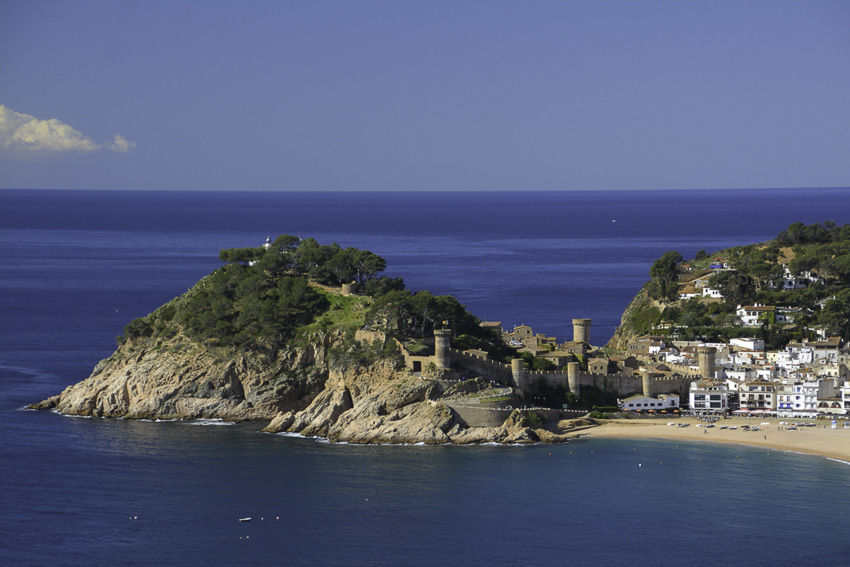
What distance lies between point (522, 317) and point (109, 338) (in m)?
37.7

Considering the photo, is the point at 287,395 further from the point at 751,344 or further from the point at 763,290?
the point at 763,290

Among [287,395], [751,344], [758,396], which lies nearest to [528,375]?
[758,396]

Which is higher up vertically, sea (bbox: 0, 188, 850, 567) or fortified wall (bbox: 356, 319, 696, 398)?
fortified wall (bbox: 356, 319, 696, 398)

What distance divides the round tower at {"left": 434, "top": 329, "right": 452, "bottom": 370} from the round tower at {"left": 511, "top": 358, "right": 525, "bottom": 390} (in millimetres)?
4177

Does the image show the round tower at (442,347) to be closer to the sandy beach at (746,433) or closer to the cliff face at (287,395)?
the cliff face at (287,395)

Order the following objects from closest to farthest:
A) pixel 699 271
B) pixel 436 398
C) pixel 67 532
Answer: pixel 67 532, pixel 436 398, pixel 699 271

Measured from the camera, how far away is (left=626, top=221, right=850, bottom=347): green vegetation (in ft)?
310

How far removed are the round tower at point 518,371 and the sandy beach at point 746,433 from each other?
5.03 meters

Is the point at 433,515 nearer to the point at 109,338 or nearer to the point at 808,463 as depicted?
the point at 808,463

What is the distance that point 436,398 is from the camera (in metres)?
73.6

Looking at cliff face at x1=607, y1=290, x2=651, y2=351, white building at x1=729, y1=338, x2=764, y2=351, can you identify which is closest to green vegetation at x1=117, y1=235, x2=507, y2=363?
cliff face at x1=607, y1=290, x2=651, y2=351

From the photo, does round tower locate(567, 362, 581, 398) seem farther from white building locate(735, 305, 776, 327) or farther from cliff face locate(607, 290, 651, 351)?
white building locate(735, 305, 776, 327)

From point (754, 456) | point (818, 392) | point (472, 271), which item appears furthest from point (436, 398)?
point (472, 271)

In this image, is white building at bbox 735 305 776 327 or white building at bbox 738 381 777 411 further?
white building at bbox 735 305 776 327
